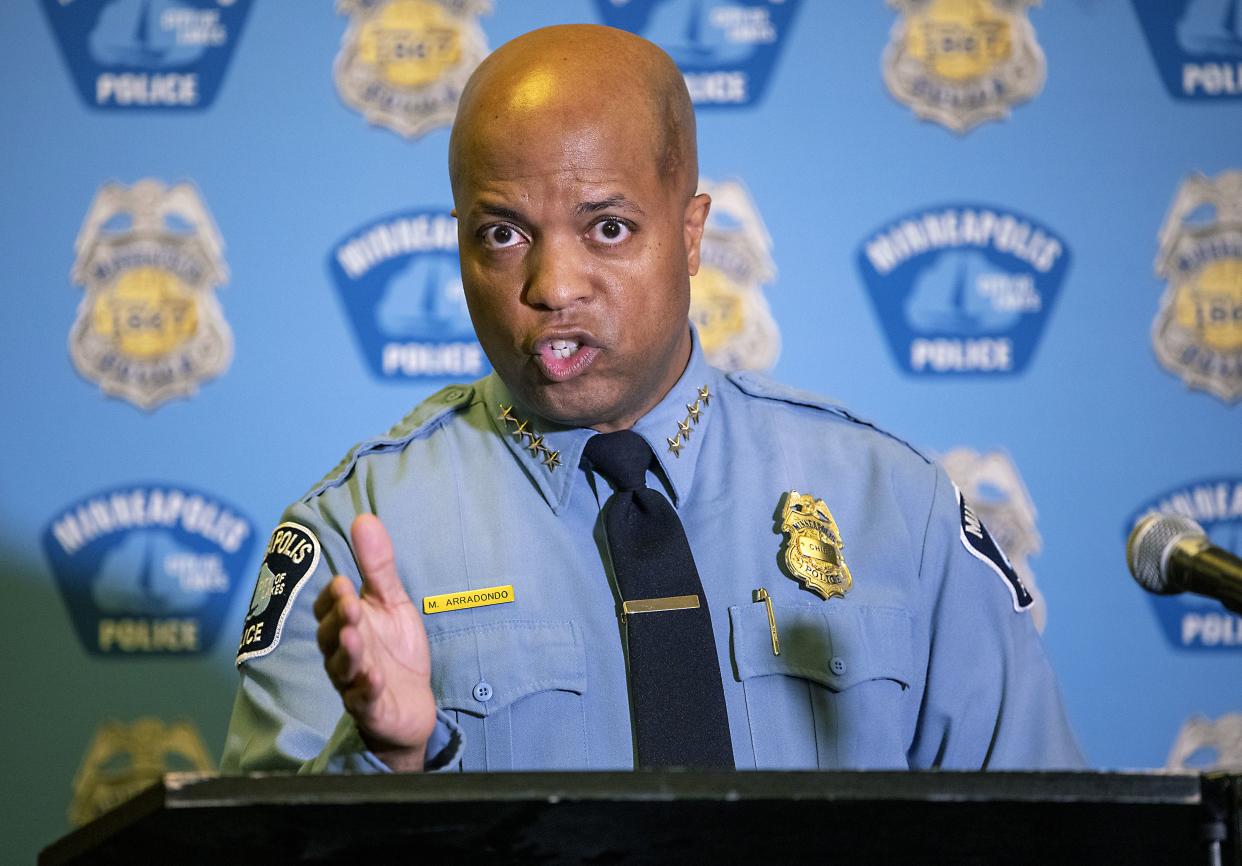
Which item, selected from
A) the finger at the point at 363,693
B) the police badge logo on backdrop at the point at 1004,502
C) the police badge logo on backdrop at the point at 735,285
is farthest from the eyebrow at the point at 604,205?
the police badge logo on backdrop at the point at 1004,502

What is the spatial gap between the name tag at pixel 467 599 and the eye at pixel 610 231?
356mm

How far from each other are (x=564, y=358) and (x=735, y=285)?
0.84 meters

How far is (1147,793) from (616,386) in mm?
815

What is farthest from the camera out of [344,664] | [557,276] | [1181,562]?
[557,276]

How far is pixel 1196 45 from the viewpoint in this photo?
2312 mm

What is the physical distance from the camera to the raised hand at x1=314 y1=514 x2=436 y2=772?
3.51ft

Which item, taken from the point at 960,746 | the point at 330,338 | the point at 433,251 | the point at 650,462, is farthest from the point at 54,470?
the point at 960,746

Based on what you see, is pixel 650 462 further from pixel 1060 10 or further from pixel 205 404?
pixel 1060 10

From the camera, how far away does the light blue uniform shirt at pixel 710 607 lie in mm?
1471

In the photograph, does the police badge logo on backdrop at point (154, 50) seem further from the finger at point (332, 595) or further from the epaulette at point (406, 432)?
the finger at point (332, 595)

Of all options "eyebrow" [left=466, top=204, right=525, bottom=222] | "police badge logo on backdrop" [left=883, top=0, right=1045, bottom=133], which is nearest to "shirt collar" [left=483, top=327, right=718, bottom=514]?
"eyebrow" [left=466, top=204, right=525, bottom=222]

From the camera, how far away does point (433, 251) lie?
2291 mm

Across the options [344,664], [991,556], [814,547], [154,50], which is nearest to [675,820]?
[344,664]

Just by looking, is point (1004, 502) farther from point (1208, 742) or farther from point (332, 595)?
point (332, 595)
